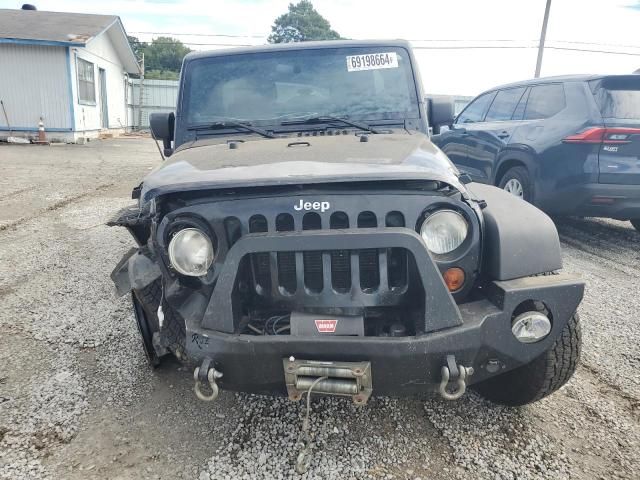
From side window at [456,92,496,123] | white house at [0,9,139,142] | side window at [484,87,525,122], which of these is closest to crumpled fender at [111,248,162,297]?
side window at [484,87,525,122]

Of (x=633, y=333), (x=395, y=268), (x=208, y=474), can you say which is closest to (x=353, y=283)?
(x=395, y=268)

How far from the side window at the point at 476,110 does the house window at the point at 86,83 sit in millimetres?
14918

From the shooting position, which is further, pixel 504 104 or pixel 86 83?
pixel 86 83

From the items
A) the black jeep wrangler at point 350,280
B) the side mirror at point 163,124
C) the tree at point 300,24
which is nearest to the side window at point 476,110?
the side mirror at point 163,124

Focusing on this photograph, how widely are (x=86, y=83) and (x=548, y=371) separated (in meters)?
20.4

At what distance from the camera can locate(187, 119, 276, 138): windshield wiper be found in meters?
3.30

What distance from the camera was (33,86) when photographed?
671 inches

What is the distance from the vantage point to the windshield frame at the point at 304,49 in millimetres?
3402

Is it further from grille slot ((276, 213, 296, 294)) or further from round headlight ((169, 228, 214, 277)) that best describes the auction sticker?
round headlight ((169, 228, 214, 277))

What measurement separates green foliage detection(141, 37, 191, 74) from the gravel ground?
49402 mm

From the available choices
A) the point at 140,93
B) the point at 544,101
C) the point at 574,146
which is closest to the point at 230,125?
the point at 574,146

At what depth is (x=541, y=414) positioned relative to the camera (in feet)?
8.54

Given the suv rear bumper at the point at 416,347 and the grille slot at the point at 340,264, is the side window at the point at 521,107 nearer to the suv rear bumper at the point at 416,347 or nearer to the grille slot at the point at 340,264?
the suv rear bumper at the point at 416,347

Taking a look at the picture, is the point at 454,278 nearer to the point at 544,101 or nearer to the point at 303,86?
the point at 303,86
